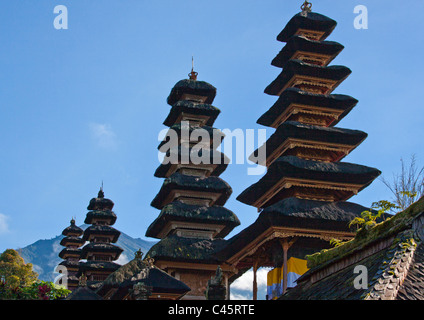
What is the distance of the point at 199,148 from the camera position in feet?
144

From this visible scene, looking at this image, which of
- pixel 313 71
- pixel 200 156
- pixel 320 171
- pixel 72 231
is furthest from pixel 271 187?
pixel 72 231

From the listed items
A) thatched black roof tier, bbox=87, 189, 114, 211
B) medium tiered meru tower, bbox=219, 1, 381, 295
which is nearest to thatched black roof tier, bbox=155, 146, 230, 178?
medium tiered meru tower, bbox=219, 1, 381, 295

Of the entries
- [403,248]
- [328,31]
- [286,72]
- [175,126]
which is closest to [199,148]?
[175,126]

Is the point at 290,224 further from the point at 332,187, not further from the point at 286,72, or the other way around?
the point at 286,72

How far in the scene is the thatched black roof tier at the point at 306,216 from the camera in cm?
3027

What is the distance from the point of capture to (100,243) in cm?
6131

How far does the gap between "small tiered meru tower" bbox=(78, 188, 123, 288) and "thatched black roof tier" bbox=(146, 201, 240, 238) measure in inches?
739

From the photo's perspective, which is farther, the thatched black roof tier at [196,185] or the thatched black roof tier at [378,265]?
the thatched black roof tier at [196,185]

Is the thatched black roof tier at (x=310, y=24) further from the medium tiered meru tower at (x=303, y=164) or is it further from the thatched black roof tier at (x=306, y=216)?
the thatched black roof tier at (x=306, y=216)

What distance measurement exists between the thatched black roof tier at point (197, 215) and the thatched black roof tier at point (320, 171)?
737cm

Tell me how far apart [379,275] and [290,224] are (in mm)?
19391

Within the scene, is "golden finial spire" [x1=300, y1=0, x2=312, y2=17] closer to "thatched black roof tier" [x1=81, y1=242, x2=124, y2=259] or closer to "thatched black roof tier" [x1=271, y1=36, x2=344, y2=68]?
"thatched black roof tier" [x1=271, y1=36, x2=344, y2=68]

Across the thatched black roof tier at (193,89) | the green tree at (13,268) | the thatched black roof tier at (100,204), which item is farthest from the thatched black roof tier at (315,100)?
the thatched black roof tier at (100,204)

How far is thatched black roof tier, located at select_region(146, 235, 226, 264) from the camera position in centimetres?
3691
